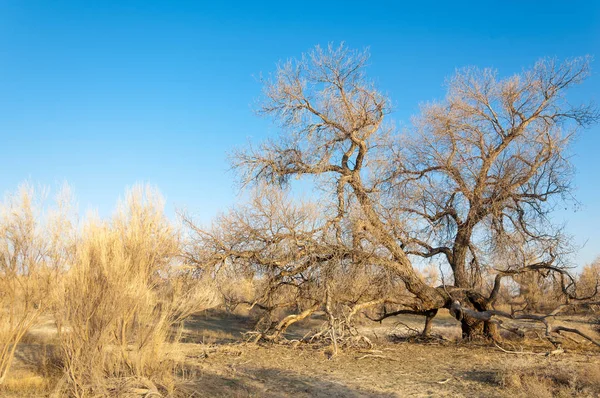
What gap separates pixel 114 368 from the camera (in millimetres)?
8461

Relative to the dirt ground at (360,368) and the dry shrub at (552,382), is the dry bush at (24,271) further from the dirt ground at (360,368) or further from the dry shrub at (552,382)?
the dry shrub at (552,382)

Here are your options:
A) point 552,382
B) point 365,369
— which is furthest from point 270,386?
point 552,382

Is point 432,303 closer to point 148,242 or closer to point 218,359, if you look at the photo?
point 218,359

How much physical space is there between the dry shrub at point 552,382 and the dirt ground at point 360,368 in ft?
0.28

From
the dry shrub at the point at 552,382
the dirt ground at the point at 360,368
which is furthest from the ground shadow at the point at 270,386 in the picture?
the dry shrub at the point at 552,382

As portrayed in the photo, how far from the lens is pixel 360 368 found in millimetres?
11602

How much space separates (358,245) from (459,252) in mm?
3937

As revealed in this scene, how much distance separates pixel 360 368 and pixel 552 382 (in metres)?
4.03

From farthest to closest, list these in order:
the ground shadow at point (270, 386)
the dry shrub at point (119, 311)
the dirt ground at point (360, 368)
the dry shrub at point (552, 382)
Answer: the dirt ground at point (360, 368) → the ground shadow at point (270, 386) → the dry shrub at point (552, 382) → the dry shrub at point (119, 311)

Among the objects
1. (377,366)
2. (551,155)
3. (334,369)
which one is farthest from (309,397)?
(551,155)

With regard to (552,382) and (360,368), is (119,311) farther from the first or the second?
(552,382)

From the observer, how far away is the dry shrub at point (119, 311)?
8.01m

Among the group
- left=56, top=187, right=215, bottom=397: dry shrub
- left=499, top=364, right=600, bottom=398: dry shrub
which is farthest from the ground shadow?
left=499, top=364, right=600, bottom=398: dry shrub

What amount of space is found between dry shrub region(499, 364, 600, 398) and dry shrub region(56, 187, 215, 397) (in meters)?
5.94
